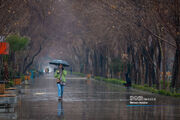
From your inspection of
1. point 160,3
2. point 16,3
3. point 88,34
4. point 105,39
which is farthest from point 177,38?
point 88,34

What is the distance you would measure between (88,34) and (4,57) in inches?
790

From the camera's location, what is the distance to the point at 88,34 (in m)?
60.2

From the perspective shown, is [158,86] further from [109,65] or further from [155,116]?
[109,65]

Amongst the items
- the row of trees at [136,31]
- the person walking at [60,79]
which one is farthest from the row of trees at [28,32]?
the person walking at [60,79]

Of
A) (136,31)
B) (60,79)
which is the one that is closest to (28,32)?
(136,31)

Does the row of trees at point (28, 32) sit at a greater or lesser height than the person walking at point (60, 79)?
greater

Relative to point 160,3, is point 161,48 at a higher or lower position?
lower

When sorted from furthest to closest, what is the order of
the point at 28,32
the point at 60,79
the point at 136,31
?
the point at 28,32 → the point at 136,31 → the point at 60,79

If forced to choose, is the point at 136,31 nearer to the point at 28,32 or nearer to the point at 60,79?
the point at 60,79

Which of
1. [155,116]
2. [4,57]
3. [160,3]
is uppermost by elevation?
[160,3]

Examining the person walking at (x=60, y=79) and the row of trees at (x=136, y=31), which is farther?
the row of trees at (x=136, y=31)

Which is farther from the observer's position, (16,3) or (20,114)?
(16,3)

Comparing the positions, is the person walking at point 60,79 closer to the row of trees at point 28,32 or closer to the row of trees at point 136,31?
the row of trees at point 136,31

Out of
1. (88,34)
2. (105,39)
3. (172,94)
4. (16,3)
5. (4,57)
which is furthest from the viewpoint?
(88,34)
